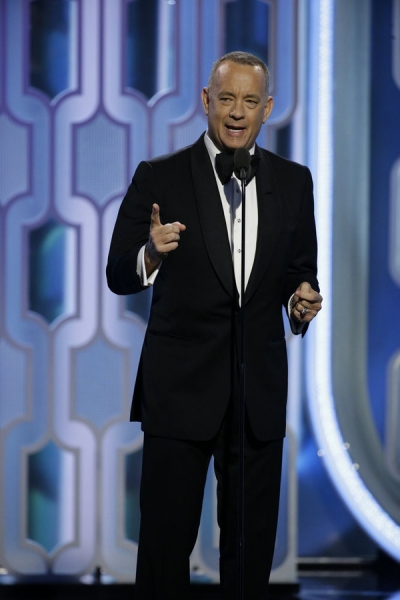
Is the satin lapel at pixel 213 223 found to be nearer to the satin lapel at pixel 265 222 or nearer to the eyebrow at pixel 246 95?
the satin lapel at pixel 265 222

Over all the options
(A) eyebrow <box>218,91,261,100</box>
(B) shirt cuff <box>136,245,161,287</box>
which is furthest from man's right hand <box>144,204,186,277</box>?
(A) eyebrow <box>218,91,261,100</box>

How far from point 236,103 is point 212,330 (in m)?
0.52

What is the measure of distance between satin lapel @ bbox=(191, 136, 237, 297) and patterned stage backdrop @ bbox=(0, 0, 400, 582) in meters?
1.11

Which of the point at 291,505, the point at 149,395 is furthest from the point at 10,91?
the point at 291,505

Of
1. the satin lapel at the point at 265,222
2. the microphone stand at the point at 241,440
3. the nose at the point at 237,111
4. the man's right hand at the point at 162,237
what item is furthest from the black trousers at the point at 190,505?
the nose at the point at 237,111

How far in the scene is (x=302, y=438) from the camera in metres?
3.66

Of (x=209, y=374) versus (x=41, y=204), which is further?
(x=41, y=204)

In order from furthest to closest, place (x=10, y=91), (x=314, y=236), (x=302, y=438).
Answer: (x=302, y=438), (x=10, y=91), (x=314, y=236)

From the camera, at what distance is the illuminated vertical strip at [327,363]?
335 cm

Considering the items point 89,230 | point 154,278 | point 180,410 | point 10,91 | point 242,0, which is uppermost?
point 242,0

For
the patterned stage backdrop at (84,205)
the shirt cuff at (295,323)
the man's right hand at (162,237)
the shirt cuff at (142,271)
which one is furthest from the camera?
the patterned stage backdrop at (84,205)

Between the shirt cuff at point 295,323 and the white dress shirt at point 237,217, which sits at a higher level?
the white dress shirt at point 237,217

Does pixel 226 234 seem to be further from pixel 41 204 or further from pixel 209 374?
pixel 41 204

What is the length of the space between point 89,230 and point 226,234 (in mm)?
1227
